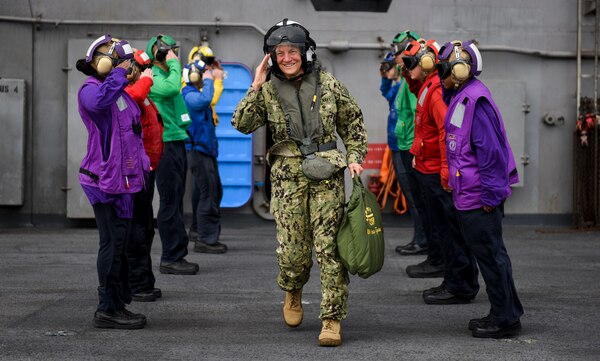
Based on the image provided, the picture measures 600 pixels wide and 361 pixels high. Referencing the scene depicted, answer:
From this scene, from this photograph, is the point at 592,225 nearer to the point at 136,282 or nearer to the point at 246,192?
the point at 246,192

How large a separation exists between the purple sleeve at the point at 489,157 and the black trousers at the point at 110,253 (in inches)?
94.7

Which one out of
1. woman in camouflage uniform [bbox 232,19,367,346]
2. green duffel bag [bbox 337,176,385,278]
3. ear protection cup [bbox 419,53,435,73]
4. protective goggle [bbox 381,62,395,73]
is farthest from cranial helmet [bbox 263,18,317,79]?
protective goggle [bbox 381,62,395,73]

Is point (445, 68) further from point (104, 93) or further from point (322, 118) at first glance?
point (104, 93)

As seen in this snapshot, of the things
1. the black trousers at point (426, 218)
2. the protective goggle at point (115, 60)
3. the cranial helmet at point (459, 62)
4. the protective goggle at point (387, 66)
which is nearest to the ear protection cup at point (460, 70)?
the cranial helmet at point (459, 62)

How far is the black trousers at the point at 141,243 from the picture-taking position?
8406 mm

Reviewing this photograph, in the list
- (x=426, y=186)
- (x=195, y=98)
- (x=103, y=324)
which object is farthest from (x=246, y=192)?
(x=103, y=324)

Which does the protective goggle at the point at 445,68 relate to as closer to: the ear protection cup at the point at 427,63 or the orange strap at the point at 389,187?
the ear protection cup at the point at 427,63

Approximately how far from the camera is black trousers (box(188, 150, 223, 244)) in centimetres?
1117

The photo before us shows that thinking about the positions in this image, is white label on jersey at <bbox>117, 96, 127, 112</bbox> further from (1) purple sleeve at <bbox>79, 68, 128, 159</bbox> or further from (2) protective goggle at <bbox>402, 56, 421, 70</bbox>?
(2) protective goggle at <bbox>402, 56, 421, 70</bbox>

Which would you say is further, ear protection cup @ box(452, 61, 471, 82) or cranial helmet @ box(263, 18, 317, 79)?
ear protection cup @ box(452, 61, 471, 82)

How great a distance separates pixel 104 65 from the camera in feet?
23.5

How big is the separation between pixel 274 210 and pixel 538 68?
317 inches

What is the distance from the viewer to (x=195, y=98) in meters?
10.7

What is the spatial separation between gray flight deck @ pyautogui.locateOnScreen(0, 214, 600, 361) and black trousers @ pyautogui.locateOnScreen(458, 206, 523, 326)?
7.8 inches
